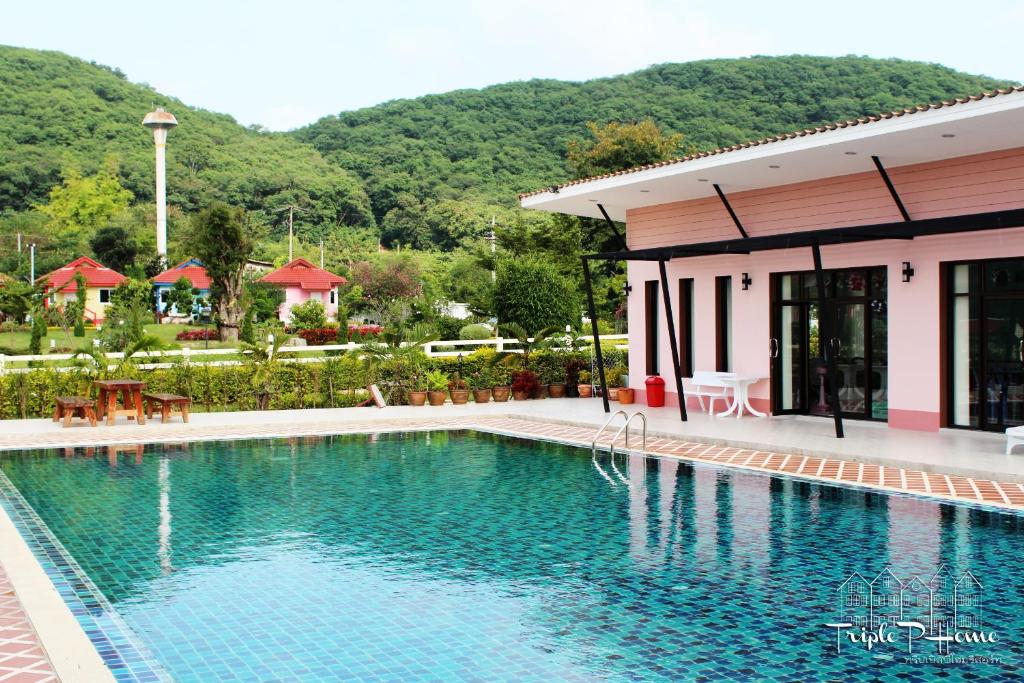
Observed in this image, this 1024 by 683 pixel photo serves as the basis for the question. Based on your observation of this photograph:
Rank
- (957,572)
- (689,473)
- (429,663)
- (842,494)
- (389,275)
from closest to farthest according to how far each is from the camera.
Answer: (429,663) → (957,572) → (842,494) → (689,473) → (389,275)

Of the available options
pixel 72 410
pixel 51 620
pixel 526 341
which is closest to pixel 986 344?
pixel 526 341

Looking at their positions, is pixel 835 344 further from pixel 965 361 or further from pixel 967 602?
pixel 967 602

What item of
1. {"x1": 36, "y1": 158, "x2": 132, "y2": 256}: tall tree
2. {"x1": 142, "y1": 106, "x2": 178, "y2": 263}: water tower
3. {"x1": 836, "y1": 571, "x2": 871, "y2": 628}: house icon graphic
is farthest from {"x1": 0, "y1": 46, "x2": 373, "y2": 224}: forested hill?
{"x1": 836, "y1": 571, "x2": 871, "y2": 628}: house icon graphic

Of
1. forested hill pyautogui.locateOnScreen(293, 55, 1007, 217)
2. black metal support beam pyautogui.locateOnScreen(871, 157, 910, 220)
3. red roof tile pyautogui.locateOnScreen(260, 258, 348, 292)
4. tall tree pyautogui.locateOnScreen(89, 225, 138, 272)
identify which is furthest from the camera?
tall tree pyautogui.locateOnScreen(89, 225, 138, 272)

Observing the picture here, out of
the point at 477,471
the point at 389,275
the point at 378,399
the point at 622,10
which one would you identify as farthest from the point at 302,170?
the point at 477,471

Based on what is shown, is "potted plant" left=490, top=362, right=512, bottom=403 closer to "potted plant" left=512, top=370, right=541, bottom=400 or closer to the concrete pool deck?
"potted plant" left=512, top=370, right=541, bottom=400

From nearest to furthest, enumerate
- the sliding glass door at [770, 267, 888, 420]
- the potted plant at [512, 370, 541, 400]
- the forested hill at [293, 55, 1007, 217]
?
the sliding glass door at [770, 267, 888, 420] < the potted plant at [512, 370, 541, 400] < the forested hill at [293, 55, 1007, 217]

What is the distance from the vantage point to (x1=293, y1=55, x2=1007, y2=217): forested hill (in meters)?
55.3

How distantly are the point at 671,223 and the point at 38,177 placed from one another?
66460 mm

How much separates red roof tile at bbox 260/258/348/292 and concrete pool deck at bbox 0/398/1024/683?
1544 inches

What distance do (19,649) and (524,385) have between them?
51.5 feet

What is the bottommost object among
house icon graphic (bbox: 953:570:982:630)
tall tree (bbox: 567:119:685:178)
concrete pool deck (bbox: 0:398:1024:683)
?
house icon graphic (bbox: 953:570:982:630)

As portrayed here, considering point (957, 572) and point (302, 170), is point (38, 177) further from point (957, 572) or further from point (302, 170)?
point (957, 572)

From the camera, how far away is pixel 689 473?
1147cm
